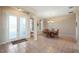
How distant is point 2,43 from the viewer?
2.32 metres

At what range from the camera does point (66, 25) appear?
2.37 meters

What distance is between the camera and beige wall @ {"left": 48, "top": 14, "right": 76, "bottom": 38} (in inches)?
93.0

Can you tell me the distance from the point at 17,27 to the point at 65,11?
1.02m


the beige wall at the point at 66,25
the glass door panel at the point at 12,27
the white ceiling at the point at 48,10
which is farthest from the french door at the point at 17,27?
the beige wall at the point at 66,25

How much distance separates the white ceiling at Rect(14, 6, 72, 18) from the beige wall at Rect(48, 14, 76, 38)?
0.34ft

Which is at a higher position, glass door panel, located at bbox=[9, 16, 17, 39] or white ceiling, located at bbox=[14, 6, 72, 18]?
white ceiling, located at bbox=[14, 6, 72, 18]

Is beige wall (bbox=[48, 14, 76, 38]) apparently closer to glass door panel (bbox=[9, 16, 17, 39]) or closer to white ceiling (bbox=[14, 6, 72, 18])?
white ceiling (bbox=[14, 6, 72, 18])

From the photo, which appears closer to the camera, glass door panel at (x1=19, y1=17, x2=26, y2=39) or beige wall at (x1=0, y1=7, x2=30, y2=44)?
beige wall at (x1=0, y1=7, x2=30, y2=44)

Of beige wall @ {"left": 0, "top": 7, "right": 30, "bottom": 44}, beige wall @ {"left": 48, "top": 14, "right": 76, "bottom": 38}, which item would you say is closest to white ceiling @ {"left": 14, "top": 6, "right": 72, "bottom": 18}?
beige wall @ {"left": 48, "top": 14, "right": 76, "bottom": 38}

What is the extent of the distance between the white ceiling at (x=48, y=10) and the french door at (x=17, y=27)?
25 cm
